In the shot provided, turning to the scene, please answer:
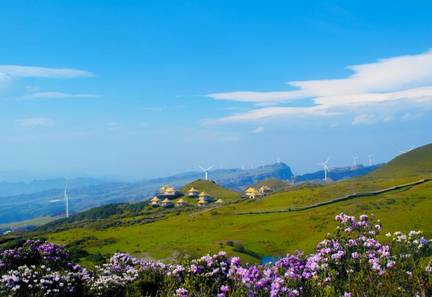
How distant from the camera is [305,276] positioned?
9.76 meters

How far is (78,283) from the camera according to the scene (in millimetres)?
14992

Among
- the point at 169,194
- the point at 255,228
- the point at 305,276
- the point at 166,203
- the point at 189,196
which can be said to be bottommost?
the point at 255,228

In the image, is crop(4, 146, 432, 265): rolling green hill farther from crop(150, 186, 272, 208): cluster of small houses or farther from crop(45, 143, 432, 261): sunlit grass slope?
crop(150, 186, 272, 208): cluster of small houses

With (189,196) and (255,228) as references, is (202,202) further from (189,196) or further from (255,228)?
(255,228)

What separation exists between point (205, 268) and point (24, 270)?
235 inches

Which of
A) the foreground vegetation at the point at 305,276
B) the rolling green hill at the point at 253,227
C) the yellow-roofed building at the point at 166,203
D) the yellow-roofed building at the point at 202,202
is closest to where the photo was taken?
the foreground vegetation at the point at 305,276

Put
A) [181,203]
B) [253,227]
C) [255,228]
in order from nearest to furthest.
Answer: [255,228], [253,227], [181,203]

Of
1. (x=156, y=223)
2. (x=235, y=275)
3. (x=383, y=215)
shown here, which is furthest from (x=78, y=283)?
(x=156, y=223)

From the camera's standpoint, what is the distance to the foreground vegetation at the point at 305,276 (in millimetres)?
8789

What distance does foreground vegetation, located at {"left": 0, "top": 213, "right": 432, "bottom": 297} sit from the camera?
8.79 metres

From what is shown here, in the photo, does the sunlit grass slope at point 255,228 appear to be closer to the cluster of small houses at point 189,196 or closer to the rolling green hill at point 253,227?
the rolling green hill at point 253,227

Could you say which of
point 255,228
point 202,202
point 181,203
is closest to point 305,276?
point 255,228

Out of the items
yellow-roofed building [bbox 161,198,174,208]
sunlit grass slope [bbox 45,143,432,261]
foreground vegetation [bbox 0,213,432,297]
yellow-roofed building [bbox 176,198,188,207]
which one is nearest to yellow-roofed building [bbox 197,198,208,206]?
yellow-roofed building [bbox 176,198,188,207]

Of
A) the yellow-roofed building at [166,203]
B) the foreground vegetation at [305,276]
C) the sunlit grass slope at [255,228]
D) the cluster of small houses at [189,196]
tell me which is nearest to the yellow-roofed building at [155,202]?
the cluster of small houses at [189,196]
